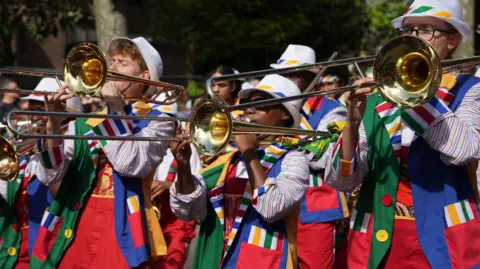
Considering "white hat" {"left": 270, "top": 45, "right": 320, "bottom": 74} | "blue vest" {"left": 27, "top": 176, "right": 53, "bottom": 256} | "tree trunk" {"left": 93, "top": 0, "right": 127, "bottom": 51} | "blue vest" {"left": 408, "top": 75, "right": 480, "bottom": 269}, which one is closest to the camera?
"blue vest" {"left": 408, "top": 75, "right": 480, "bottom": 269}

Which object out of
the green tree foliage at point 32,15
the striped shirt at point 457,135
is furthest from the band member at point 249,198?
the green tree foliage at point 32,15

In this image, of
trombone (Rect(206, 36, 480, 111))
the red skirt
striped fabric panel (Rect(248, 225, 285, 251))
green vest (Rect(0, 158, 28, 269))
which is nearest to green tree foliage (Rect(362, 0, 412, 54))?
green vest (Rect(0, 158, 28, 269))

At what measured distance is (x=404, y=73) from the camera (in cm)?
379

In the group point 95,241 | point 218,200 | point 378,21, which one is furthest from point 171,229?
point 378,21

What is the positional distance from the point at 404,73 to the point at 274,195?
2.86 ft

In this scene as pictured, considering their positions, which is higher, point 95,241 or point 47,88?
point 47,88

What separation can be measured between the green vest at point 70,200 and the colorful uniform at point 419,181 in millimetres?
1633

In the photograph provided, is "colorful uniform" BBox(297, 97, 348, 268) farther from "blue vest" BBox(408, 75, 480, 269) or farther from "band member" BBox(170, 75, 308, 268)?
"blue vest" BBox(408, 75, 480, 269)

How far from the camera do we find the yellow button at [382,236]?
4.07 m

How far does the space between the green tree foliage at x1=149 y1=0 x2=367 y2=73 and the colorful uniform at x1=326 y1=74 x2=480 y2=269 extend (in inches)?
651

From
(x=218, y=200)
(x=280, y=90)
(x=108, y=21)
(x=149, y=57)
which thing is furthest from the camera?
(x=108, y=21)

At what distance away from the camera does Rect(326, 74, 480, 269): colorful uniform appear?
388 centimetres

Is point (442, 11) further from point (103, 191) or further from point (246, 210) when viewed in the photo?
point (103, 191)

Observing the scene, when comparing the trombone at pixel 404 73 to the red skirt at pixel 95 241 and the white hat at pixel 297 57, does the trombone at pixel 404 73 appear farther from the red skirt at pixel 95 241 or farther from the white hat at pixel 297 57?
the white hat at pixel 297 57
